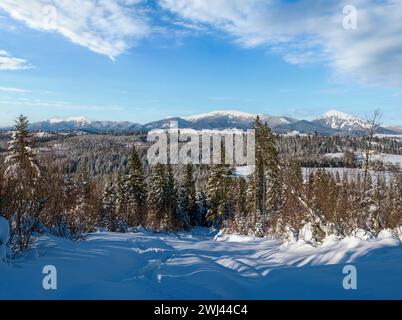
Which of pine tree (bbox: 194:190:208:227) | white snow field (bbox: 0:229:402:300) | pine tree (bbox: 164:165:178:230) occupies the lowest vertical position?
pine tree (bbox: 194:190:208:227)

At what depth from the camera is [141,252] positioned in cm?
1002

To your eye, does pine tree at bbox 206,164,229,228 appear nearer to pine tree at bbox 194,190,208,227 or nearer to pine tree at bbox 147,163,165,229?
pine tree at bbox 194,190,208,227

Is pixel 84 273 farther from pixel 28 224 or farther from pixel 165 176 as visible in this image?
pixel 165 176

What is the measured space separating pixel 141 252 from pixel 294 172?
691cm

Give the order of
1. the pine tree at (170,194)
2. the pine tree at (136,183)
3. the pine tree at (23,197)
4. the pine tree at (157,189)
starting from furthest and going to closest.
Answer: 1. the pine tree at (170,194)
2. the pine tree at (157,189)
3. the pine tree at (136,183)
4. the pine tree at (23,197)

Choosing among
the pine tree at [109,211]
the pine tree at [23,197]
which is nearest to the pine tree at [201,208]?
the pine tree at [109,211]

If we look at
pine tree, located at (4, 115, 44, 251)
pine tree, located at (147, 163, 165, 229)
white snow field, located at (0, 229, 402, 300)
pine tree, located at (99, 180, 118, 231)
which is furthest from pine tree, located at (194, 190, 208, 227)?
pine tree, located at (4, 115, 44, 251)

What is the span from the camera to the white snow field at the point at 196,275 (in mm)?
5367

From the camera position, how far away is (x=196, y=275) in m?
6.74

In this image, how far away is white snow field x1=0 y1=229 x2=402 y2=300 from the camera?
5.37 metres

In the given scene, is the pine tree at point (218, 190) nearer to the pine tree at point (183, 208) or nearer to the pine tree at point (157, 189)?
the pine tree at point (183, 208)

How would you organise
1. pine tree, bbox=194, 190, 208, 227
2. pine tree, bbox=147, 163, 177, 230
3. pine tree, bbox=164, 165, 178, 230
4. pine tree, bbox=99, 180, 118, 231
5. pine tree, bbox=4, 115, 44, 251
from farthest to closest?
1. pine tree, bbox=194, 190, 208, 227
2. pine tree, bbox=164, 165, 178, 230
3. pine tree, bbox=147, 163, 177, 230
4. pine tree, bbox=99, 180, 118, 231
5. pine tree, bbox=4, 115, 44, 251

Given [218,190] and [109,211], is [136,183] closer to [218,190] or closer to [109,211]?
[218,190]
